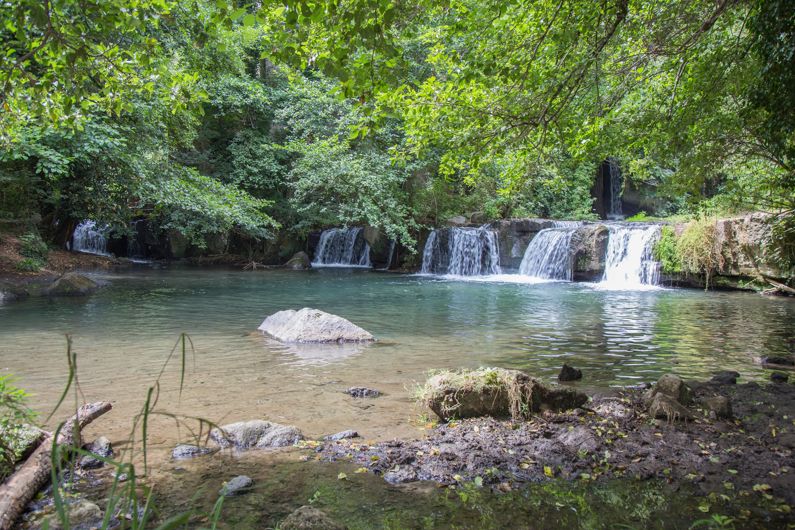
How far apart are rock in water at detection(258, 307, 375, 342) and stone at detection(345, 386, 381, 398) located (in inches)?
112

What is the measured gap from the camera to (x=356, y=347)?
27.3 feet

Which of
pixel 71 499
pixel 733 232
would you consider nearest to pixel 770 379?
pixel 71 499

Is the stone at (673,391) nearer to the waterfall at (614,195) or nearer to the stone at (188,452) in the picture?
the stone at (188,452)

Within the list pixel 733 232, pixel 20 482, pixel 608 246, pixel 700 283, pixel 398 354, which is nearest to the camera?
pixel 20 482

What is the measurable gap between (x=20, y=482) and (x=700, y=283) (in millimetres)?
17901

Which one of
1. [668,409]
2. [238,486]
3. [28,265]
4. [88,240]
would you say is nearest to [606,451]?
[668,409]

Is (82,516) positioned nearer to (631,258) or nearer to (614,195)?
(631,258)

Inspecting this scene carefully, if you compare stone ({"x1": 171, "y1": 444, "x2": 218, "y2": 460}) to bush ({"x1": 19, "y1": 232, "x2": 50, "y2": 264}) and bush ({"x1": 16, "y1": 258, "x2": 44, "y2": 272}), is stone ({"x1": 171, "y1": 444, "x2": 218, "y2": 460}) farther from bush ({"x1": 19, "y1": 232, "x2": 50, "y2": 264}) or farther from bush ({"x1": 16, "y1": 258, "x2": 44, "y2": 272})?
bush ({"x1": 19, "y1": 232, "x2": 50, "y2": 264})

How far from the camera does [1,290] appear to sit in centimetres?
1265

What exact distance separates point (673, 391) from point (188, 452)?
407 centimetres

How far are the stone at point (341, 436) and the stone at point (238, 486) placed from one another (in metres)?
0.96

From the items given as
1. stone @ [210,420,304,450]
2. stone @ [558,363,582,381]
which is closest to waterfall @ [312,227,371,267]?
stone @ [558,363,582,381]

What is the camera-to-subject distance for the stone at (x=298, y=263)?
80.8 feet

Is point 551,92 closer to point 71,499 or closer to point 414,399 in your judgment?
point 414,399
